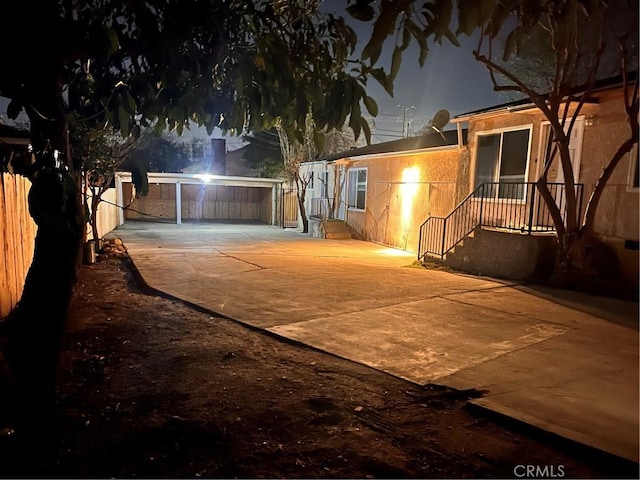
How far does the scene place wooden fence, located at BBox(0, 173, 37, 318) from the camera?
4910 millimetres

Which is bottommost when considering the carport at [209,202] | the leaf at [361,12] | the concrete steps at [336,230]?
the concrete steps at [336,230]

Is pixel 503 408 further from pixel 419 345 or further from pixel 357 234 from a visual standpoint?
pixel 357 234

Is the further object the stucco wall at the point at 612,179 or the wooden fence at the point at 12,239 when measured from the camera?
the stucco wall at the point at 612,179

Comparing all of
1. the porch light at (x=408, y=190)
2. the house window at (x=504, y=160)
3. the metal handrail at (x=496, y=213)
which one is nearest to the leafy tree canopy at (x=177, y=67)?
the metal handrail at (x=496, y=213)

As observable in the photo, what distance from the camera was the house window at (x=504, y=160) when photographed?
994 centimetres

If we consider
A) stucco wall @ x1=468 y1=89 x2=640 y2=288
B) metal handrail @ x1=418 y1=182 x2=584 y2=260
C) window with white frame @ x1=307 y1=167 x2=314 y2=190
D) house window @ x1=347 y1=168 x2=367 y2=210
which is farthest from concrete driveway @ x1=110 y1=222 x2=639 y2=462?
window with white frame @ x1=307 y1=167 x2=314 y2=190

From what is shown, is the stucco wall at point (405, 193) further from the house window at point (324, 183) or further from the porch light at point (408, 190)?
the house window at point (324, 183)

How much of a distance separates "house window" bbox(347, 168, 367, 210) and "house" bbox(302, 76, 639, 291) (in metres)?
0.70

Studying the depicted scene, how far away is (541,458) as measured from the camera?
2697 mm

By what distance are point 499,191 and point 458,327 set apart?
6.00 m

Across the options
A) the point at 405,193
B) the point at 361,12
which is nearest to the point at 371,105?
the point at 361,12

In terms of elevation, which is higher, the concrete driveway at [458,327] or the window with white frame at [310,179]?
the window with white frame at [310,179]
